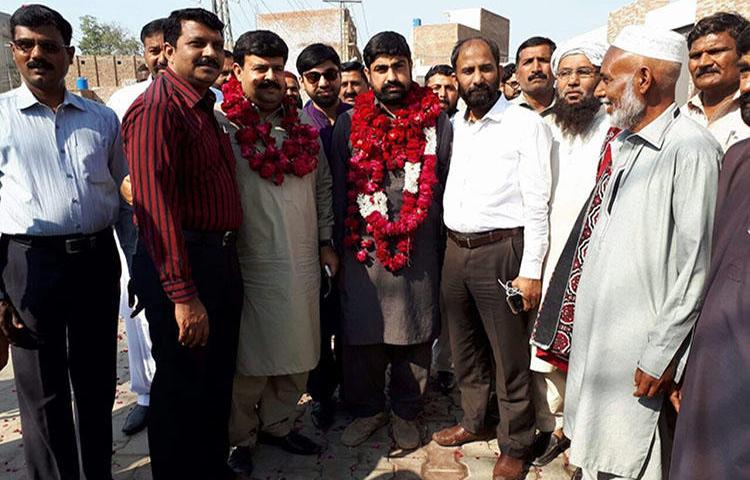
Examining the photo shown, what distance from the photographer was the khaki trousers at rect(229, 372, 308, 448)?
309cm

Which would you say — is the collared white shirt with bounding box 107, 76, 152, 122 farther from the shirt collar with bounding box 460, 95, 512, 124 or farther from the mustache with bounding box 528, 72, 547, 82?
the mustache with bounding box 528, 72, 547, 82

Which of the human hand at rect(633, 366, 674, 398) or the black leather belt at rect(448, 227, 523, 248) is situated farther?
the black leather belt at rect(448, 227, 523, 248)

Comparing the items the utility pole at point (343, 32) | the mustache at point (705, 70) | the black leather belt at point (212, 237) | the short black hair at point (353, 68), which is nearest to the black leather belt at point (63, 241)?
the black leather belt at point (212, 237)

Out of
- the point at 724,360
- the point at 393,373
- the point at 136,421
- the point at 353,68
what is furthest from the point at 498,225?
the point at 353,68

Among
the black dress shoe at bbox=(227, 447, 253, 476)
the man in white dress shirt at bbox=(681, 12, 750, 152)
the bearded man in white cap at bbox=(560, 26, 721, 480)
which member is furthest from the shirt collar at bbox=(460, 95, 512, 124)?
the black dress shoe at bbox=(227, 447, 253, 476)

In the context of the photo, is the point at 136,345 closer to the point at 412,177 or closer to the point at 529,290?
the point at 412,177

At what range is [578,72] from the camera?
124 inches

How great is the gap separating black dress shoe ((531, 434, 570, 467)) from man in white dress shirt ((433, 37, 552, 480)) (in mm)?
116

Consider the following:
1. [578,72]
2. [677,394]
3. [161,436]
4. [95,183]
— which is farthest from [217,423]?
[578,72]

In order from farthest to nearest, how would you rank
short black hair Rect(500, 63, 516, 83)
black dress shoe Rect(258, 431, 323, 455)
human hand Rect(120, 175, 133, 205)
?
short black hair Rect(500, 63, 516, 83), black dress shoe Rect(258, 431, 323, 455), human hand Rect(120, 175, 133, 205)

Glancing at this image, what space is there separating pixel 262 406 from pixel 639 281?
225 centimetres

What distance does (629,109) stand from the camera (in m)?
2.17

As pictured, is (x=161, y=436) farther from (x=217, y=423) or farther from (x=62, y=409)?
(x=62, y=409)

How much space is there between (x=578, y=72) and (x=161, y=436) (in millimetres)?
3041
